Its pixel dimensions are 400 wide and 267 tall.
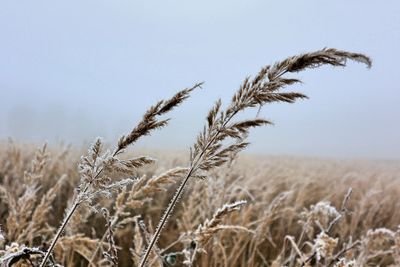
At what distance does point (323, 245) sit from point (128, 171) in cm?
66

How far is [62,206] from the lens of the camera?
3885mm

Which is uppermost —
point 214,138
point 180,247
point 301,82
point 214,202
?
point 301,82

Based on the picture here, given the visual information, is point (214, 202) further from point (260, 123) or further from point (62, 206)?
point (62, 206)

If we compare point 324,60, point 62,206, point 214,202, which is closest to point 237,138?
point 324,60

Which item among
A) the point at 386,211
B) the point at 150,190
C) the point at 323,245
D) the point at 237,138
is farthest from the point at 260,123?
the point at 386,211

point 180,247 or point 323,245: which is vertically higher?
point 323,245

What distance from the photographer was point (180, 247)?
332 cm

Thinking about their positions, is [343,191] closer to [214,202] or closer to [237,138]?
[214,202]

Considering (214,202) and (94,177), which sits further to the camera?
(214,202)

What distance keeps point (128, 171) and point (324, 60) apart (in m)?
0.35

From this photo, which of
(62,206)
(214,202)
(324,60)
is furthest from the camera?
(62,206)

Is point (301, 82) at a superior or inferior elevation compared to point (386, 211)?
superior

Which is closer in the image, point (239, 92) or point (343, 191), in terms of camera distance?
point (239, 92)

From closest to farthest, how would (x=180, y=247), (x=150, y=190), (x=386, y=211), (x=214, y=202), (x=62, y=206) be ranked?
(x=150, y=190)
(x=214, y=202)
(x=180, y=247)
(x=62, y=206)
(x=386, y=211)
